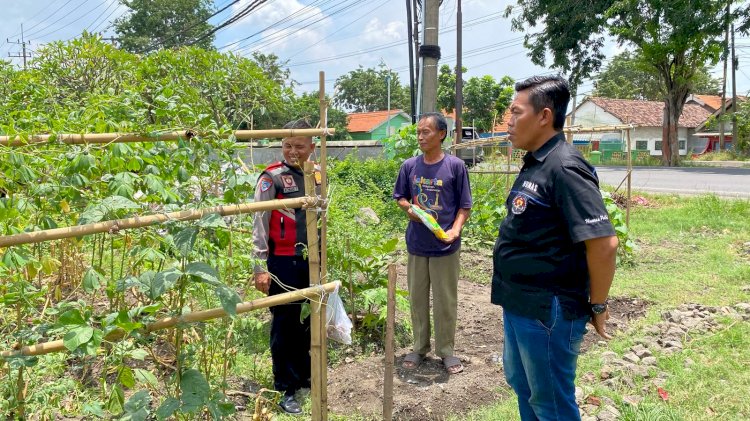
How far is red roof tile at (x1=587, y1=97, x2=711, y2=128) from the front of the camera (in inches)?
1555

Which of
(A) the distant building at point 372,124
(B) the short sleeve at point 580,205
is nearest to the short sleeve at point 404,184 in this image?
(B) the short sleeve at point 580,205

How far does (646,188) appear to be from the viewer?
1448 centimetres

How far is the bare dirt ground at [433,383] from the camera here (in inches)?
127

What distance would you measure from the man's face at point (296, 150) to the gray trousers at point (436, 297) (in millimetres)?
1055

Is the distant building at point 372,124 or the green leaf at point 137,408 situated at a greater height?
Result: the distant building at point 372,124

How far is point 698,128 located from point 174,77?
4209cm

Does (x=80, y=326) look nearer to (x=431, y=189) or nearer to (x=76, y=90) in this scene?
(x=431, y=189)

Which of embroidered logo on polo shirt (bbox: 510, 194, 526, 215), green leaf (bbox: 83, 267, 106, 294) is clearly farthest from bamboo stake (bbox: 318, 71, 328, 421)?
green leaf (bbox: 83, 267, 106, 294)

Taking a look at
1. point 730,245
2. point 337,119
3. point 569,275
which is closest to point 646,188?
point 730,245

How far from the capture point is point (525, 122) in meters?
2.23

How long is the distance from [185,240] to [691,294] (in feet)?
16.9

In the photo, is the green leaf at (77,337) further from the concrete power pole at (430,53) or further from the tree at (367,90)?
the tree at (367,90)

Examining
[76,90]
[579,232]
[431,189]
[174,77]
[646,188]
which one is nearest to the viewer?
[579,232]

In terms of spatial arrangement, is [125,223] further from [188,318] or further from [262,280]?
[262,280]
